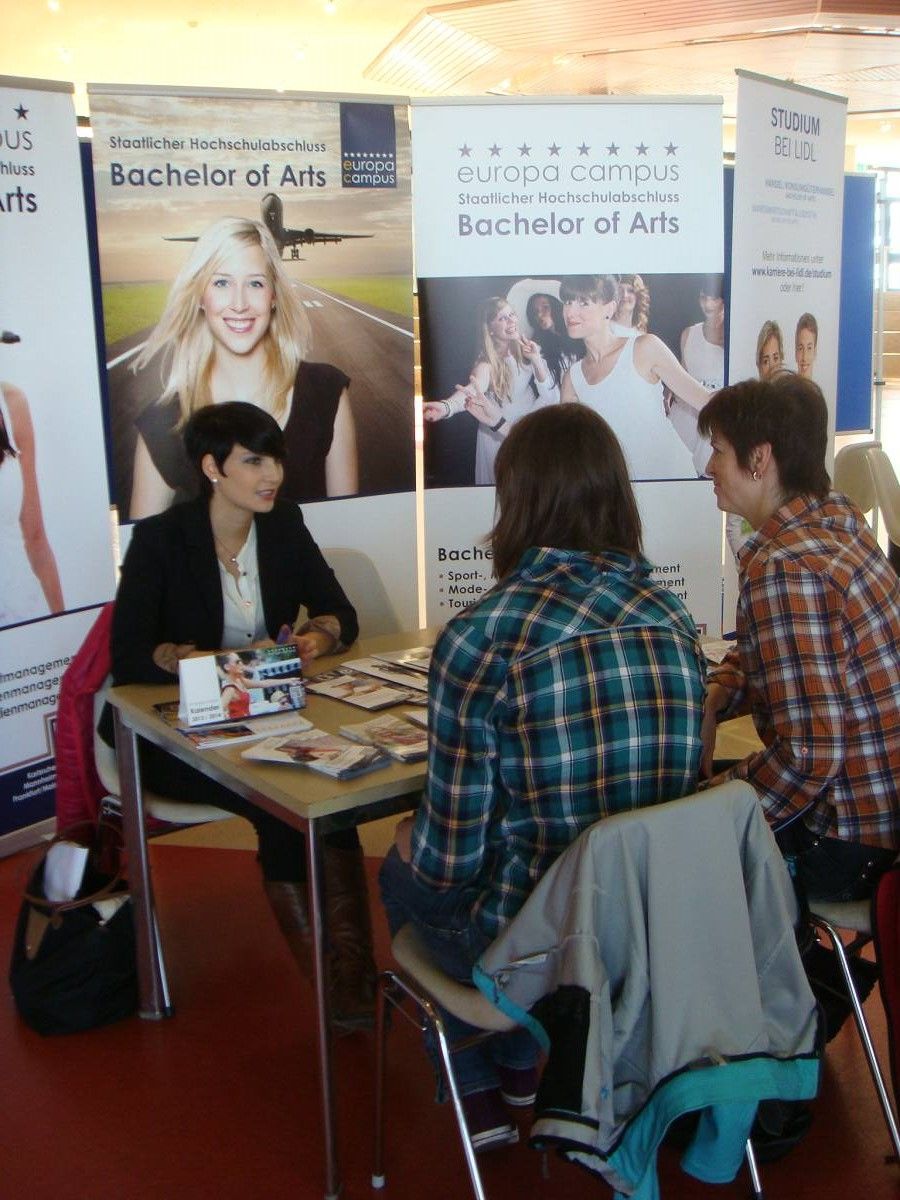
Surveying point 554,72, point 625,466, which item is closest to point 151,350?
point 625,466

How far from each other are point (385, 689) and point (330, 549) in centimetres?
126

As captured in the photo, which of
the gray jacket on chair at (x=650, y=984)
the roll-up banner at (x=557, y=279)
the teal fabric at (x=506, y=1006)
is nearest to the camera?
the gray jacket on chair at (x=650, y=984)

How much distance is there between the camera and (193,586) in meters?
2.72

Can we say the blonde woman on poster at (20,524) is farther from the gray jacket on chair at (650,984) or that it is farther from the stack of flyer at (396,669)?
the gray jacket on chair at (650,984)

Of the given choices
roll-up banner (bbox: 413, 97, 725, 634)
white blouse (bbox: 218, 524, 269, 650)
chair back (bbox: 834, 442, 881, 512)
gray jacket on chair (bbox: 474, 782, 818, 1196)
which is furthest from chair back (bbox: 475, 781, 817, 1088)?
chair back (bbox: 834, 442, 881, 512)

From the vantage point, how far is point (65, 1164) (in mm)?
2104

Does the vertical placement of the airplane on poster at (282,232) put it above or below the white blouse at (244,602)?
above

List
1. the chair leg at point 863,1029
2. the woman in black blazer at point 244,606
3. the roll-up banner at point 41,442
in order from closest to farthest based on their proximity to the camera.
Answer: the chair leg at point 863,1029 → the woman in black blazer at point 244,606 → the roll-up banner at point 41,442

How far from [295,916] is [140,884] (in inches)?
13.2

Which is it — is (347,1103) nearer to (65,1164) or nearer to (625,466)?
(65,1164)

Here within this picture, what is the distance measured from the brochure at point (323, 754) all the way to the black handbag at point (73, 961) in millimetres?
777

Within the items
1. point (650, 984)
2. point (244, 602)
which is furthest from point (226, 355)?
point (650, 984)

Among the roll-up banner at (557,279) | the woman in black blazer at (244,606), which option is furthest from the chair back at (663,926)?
the roll-up banner at (557,279)

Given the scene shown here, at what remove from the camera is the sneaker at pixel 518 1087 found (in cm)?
219
